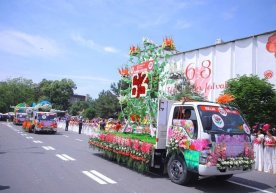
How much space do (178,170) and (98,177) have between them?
246 centimetres

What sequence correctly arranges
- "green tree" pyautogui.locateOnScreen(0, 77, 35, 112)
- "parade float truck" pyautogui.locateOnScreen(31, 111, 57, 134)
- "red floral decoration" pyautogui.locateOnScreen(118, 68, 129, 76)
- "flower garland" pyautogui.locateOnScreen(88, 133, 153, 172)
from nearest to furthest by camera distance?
"flower garland" pyautogui.locateOnScreen(88, 133, 153, 172)
"red floral decoration" pyautogui.locateOnScreen(118, 68, 129, 76)
"parade float truck" pyautogui.locateOnScreen(31, 111, 57, 134)
"green tree" pyautogui.locateOnScreen(0, 77, 35, 112)

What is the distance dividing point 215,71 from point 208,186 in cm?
1398

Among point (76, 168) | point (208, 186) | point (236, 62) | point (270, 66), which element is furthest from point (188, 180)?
point (236, 62)

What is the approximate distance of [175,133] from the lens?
8.95 meters

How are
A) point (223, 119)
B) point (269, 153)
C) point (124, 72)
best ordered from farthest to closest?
point (124, 72), point (269, 153), point (223, 119)

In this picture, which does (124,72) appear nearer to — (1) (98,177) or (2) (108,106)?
(1) (98,177)

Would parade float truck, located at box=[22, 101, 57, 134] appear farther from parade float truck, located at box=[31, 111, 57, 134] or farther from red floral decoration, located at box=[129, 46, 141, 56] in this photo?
red floral decoration, located at box=[129, 46, 141, 56]

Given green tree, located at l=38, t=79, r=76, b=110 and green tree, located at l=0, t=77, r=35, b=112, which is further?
green tree, located at l=38, t=79, r=76, b=110

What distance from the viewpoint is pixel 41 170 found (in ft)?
33.0

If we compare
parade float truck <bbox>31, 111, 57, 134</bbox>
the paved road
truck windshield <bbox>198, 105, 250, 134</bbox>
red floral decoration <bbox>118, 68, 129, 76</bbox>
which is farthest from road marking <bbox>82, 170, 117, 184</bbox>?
parade float truck <bbox>31, 111, 57, 134</bbox>

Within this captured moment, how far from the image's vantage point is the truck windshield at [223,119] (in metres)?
8.20

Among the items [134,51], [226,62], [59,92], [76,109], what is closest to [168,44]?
[134,51]

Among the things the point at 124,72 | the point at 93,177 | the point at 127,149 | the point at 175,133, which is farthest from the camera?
the point at 124,72

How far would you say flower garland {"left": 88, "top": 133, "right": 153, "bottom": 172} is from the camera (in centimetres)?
977
